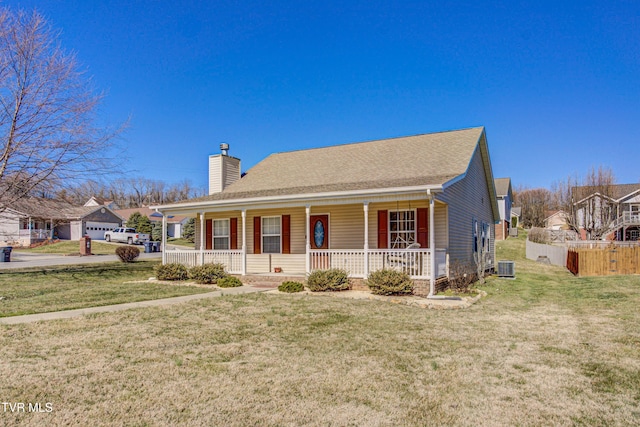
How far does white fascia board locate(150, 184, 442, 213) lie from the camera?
11.7 meters

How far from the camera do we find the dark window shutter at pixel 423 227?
13.4 meters

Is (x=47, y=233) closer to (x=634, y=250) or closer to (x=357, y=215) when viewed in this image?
(x=357, y=215)

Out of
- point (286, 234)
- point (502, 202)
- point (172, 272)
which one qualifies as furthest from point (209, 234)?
point (502, 202)

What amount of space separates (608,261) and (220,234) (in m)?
17.2

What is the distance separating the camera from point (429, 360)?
580cm

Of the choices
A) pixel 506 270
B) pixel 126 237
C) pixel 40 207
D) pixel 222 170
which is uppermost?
pixel 222 170

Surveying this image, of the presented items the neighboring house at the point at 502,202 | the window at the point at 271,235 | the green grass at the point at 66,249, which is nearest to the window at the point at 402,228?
the window at the point at 271,235

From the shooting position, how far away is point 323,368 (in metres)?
5.38

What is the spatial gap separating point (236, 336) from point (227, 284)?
710 centimetres

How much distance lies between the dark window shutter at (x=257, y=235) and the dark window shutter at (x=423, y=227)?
605 cm

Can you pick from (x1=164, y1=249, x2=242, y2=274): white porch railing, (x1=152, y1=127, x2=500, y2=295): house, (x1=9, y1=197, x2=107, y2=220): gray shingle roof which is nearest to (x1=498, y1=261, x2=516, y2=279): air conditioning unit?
(x1=152, y1=127, x2=500, y2=295): house

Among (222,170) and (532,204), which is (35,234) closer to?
(222,170)

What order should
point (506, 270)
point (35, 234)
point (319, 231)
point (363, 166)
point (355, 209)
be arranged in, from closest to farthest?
point (355, 209) < point (319, 231) < point (363, 166) < point (506, 270) < point (35, 234)

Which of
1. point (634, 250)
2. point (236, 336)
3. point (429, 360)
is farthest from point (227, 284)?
point (634, 250)
